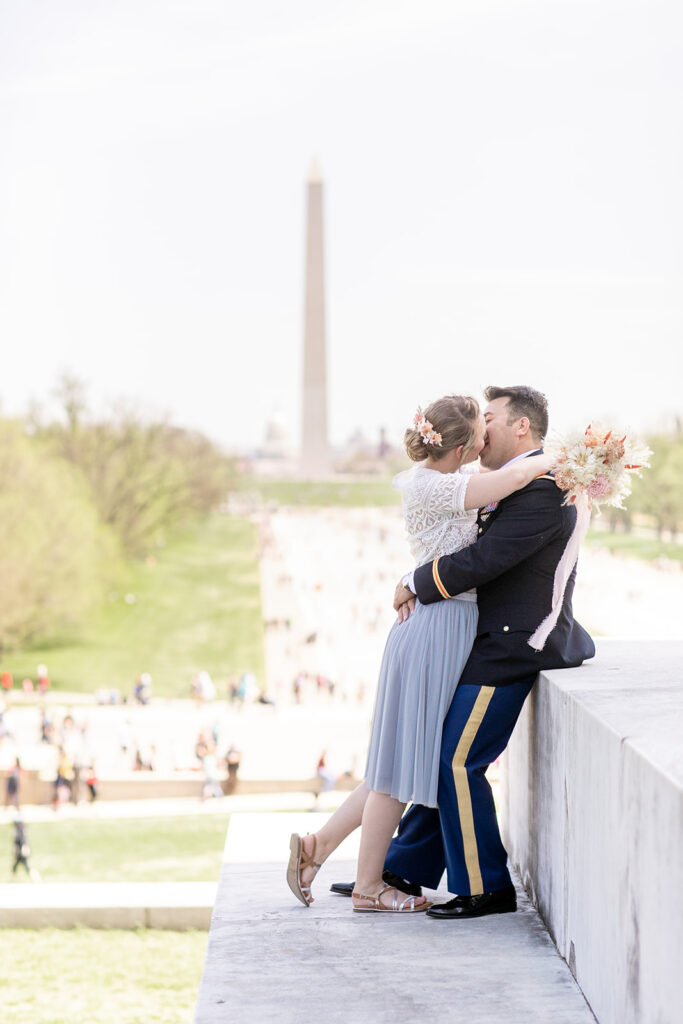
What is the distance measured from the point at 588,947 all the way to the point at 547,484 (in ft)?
4.98

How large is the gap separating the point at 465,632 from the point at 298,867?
1118 millimetres

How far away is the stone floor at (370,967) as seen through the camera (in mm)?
3570

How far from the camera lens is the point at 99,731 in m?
26.7

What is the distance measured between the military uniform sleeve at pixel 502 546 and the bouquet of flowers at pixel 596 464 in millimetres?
91

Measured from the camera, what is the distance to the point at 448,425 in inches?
163

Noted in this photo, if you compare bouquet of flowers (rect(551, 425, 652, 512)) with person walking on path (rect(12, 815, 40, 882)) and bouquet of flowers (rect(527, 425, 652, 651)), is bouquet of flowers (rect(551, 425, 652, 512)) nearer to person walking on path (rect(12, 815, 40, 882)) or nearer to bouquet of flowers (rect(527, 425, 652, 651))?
bouquet of flowers (rect(527, 425, 652, 651))

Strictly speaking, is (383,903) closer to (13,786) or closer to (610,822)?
(610,822)

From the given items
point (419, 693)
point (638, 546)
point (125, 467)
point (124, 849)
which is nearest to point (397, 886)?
point (419, 693)

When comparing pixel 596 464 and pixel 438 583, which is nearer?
pixel 596 464

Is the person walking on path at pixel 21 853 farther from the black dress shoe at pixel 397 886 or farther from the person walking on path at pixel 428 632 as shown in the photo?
the person walking on path at pixel 428 632

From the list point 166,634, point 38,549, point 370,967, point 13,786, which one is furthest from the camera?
point 166,634

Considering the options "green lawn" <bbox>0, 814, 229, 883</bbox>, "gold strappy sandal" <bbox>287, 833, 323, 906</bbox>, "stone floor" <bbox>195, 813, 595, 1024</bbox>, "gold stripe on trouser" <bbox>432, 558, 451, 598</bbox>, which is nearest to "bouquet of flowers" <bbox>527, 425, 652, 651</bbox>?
"gold stripe on trouser" <bbox>432, 558, 451, 598</bbox>

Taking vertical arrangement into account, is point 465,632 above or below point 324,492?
above

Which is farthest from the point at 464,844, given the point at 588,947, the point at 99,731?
the point at 99,731
